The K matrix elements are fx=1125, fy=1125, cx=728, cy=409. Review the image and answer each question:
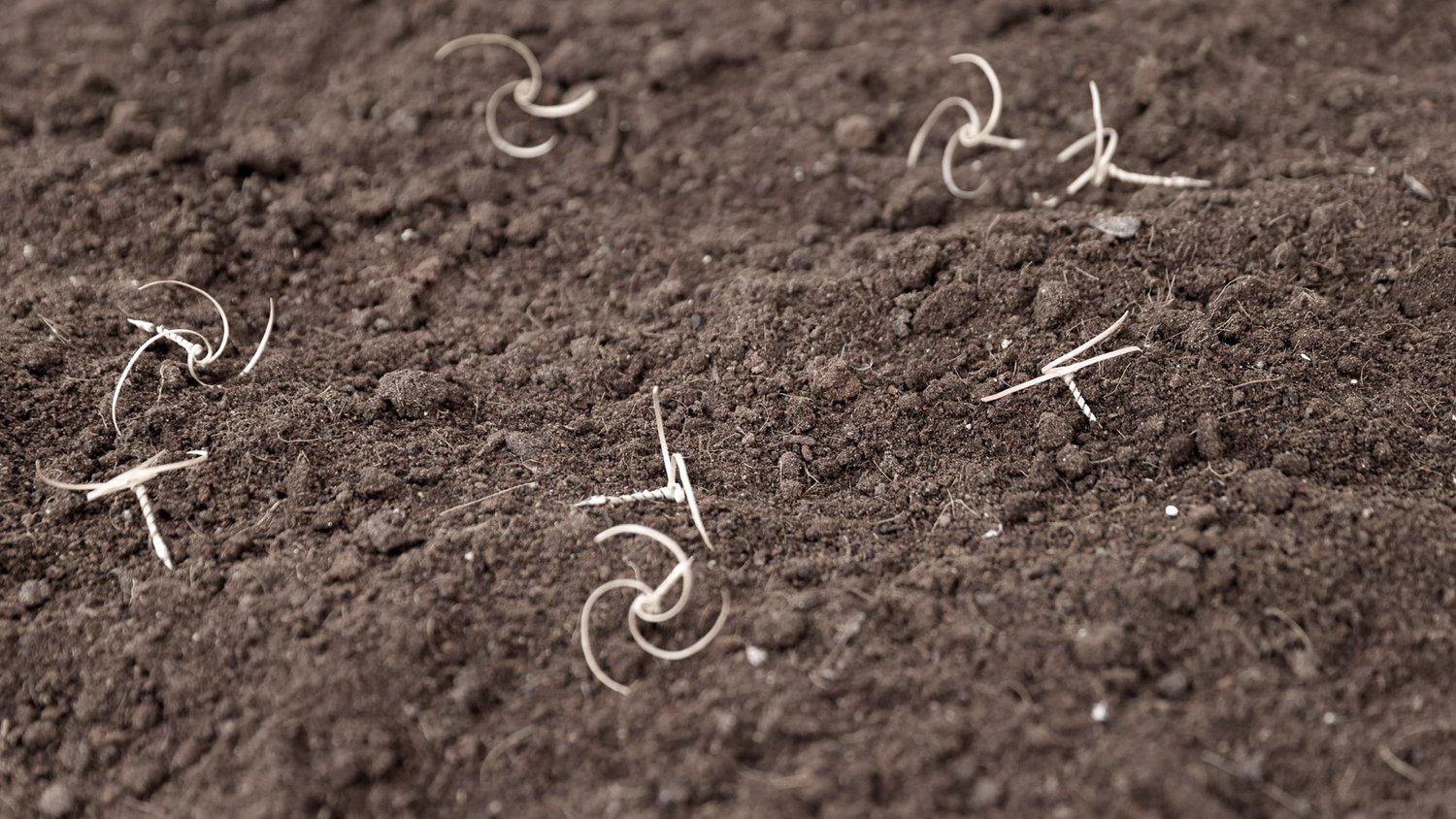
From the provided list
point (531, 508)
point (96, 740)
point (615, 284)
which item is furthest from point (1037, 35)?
point (96, 740)

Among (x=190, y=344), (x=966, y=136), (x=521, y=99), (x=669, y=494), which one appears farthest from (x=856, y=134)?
(x=190, y=344)

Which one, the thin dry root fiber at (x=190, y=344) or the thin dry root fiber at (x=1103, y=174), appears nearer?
the thin dry root fiber at (x=190, y=344)

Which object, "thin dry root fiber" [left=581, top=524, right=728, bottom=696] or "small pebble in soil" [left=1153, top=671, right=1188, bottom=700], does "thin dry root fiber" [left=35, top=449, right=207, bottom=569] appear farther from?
"small pebble in soil" [left=1153, top=671, right=1188, bottom=700]

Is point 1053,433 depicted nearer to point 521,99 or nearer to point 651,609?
point 651,609

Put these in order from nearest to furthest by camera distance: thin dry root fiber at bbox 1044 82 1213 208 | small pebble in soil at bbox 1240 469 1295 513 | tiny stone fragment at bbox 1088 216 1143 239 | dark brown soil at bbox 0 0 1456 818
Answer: dark brown soil at bbox 0 0 1456 818, small pebble in soil at bbox 1240 469 1295 513, tiny stone fragment at bbox 1088 216 1143 239, thin dry root fiber at bbox 1044 82 1213 208

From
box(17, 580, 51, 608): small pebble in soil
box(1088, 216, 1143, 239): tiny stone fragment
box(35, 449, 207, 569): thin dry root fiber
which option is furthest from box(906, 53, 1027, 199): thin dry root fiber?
box(17, 580, 51, 608): small pebble in soil

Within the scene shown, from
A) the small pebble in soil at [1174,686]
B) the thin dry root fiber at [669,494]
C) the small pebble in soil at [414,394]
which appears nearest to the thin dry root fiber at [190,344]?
the small pebble in soil at [414,394]

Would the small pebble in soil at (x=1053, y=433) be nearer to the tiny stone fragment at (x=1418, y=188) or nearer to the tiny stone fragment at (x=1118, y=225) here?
the tiny stone fragment at (x=1118, y=225)
